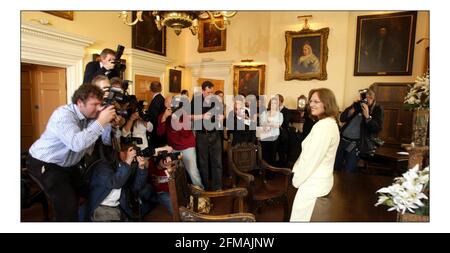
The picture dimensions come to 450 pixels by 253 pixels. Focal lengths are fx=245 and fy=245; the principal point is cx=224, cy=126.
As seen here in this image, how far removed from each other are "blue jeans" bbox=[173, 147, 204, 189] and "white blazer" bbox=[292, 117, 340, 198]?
1.41m

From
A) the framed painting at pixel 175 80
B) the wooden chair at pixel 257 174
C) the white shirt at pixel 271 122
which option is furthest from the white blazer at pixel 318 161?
the framed painting at pixel 175 80

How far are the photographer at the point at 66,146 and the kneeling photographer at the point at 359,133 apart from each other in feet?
7.31

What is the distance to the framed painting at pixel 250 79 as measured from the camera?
4.46 m

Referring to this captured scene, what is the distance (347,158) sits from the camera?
256cm

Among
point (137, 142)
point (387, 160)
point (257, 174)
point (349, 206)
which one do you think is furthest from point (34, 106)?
point (387, 160)

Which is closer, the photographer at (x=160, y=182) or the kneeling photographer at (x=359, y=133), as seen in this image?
the photographer at (x=160, y=182)

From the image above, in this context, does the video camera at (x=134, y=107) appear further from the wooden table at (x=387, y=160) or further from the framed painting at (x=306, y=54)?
the framed painting at (x=306, y=54)

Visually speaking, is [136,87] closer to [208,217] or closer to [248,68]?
[248,68]

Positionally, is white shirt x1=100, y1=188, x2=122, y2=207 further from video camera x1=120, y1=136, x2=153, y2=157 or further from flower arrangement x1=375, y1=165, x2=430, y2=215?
flower arrangement x1=375, y1=165, x2=430, y2=215

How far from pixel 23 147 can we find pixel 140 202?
932mm

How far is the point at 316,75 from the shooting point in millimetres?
3877

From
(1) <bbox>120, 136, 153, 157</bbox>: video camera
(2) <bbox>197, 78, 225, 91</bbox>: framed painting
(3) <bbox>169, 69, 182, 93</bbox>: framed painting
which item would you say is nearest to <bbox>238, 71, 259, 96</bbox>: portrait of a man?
(2) <bbox>197, 78, 225, 91</bbox>: framed painting
